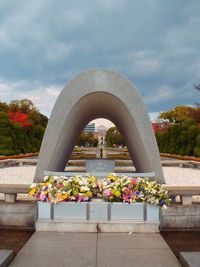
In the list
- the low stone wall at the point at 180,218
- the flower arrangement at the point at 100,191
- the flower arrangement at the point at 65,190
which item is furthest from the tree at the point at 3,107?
the low stone wall at the point at 180,218

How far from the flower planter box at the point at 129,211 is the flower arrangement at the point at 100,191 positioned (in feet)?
0.37

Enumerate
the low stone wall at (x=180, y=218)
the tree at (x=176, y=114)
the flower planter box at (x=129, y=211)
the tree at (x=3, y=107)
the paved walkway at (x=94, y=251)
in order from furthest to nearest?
the tree at (x=176, y=114) < the tree at (x=3, y=107) < the low stone wall at (x=180, y=218) < the flower planter box at (x=129, y=211) < the paved walkway at (x=94, y=251)

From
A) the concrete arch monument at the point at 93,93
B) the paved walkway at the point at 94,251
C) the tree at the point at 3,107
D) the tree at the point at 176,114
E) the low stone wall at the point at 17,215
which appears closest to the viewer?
the paved walkway at the point at 94,251

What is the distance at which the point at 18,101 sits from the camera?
65.7 meters

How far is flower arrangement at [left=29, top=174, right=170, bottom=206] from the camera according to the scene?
6.05 metres

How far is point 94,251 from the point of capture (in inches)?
192

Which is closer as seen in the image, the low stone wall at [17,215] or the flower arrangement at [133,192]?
the flower arrangement at [133,192]

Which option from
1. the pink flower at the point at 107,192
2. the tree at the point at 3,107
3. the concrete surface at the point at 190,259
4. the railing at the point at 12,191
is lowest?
the concrete surface at the point at 190,259

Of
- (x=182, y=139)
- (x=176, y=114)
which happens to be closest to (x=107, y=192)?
(x=182, y=139)

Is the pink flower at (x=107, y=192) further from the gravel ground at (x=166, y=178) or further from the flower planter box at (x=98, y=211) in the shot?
the gravel ground at (x=166, y=178)

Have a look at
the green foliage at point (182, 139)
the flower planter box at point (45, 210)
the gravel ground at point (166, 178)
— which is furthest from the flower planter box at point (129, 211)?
the green foliage at point (182, 139)

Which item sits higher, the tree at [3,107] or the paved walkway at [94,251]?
the tree at [3,107]

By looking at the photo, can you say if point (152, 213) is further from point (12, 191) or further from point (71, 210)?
point (12, 191)

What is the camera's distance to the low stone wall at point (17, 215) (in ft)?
21.1
